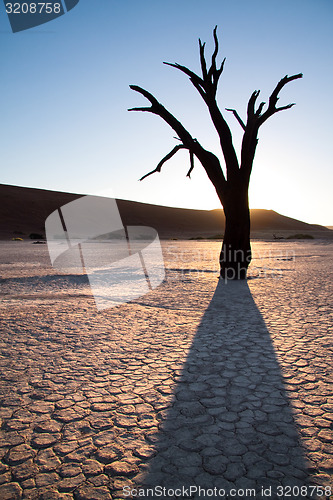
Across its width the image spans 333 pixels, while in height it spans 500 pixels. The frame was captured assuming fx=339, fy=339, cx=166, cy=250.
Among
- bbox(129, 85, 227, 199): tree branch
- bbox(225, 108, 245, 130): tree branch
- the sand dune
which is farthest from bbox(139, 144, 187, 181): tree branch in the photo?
the sand dune

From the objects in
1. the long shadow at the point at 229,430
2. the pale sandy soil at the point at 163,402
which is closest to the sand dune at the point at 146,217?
the pale sandy soil at the point at 163,402

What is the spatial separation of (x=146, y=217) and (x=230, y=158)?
81.9m

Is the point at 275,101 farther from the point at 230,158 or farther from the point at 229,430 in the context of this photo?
the point at 229,430

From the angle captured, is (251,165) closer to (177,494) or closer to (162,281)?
(162,281)

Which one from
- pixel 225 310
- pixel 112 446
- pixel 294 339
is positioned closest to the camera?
pixel 112 446

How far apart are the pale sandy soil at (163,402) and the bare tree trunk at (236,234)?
167 inches

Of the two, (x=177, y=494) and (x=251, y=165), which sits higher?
(x=251, y=165)

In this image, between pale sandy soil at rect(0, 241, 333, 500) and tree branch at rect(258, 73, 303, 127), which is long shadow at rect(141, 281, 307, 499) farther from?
tree branch at rect(258, 73, 303, 127)

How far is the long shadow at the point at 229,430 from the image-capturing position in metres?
Result: 1.76

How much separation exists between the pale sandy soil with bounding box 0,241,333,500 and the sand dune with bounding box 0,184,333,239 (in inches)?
1966

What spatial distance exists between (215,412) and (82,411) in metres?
0.95

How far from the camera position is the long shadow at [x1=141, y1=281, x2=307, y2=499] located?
1.76 metres

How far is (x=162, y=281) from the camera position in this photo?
29.1ft

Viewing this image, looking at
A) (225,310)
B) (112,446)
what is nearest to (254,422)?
(112,446)
